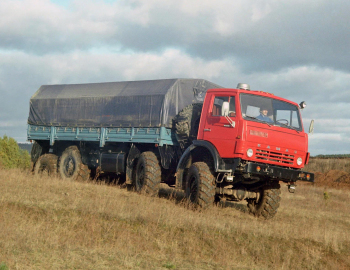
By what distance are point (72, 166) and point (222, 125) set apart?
Result: 8321mm

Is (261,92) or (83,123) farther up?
(261,92)

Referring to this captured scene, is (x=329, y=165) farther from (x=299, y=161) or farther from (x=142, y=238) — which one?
(x=142, y=238)

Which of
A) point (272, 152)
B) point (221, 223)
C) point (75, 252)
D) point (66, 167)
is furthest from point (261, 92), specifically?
point (66, 167)

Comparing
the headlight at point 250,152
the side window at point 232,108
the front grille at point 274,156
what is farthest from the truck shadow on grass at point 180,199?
the side window at point 232,108

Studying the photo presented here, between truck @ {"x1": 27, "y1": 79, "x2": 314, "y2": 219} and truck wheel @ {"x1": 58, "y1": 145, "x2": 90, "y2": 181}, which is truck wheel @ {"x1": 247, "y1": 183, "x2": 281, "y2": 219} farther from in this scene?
truck wheel @ {"x1": 58, "y1": 145, "x2": 90, "y2": 181}

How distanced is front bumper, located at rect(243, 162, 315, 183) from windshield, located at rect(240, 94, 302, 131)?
1245mm

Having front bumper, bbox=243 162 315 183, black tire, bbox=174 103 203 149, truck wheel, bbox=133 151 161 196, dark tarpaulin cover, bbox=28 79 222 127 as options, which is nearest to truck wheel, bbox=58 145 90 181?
dark tarpaulin cover, bbox=28 79 222 127

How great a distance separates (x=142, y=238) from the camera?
905 cm

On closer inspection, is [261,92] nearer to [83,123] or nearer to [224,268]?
[224,268]

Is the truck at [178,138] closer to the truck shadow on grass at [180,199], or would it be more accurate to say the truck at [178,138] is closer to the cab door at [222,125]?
the cab door at [222,125]

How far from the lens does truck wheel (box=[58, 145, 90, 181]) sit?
59.1ft

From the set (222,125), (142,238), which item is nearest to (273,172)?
(222,125)

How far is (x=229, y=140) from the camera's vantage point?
11805 mm

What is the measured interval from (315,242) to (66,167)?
1147cm
